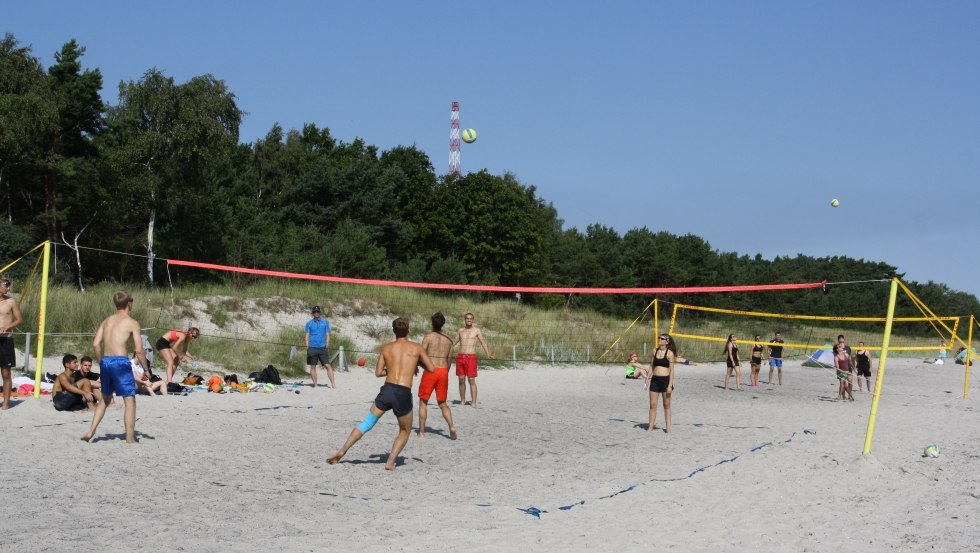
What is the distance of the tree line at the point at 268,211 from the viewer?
27844mm

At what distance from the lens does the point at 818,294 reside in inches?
2552

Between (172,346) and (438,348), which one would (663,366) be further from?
(172,346)

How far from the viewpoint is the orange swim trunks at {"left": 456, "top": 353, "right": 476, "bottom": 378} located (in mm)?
11875

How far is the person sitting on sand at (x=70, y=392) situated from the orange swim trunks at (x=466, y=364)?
430 cm

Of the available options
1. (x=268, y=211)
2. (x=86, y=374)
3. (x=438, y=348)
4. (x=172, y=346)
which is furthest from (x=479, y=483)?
(x=268, y=211)

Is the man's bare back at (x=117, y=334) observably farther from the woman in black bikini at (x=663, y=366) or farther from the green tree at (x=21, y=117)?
the green tree at (x=21, y=117)

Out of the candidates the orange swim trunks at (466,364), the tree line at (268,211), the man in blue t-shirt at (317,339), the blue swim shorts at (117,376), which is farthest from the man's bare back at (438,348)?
the tree line at (268,211)

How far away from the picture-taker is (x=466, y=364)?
39.1 feet

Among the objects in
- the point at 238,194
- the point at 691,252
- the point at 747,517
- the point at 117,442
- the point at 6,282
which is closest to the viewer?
the point at 747,517

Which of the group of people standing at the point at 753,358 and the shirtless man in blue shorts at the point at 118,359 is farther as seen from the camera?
the group of people standing at the point at 753,358

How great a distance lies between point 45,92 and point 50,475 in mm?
23689

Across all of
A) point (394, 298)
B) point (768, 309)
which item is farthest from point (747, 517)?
point (768, 309)

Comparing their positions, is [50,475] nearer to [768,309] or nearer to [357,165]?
[357,165]

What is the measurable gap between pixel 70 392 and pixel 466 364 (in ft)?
15.1
